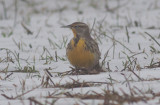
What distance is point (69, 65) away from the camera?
536 cm

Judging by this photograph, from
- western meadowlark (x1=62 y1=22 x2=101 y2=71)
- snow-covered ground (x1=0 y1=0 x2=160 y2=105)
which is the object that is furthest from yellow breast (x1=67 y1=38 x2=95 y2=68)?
snow-covered ground (x1=0 y1=0 x2=160 y2=105)

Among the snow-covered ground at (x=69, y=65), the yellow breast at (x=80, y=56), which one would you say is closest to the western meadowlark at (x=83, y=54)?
the yellow breast at (x=80, y=56)

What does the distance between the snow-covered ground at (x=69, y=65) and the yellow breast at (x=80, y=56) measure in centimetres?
22

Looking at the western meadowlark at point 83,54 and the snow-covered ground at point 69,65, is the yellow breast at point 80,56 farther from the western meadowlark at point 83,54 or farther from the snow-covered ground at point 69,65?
the snow-covered ground at point 69,65

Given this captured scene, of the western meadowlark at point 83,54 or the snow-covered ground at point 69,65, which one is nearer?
the snow-covered ground at point 69,65

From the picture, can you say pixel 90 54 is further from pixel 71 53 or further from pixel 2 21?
pixel 2 21

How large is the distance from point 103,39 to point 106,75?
9.76 ft

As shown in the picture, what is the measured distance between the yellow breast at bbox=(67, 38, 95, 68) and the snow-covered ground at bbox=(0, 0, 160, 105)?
0.22 meters

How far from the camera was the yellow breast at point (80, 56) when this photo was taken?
189 inches

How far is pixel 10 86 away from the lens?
4.00m

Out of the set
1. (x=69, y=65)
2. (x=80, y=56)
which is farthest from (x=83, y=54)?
(x=69, y=65)

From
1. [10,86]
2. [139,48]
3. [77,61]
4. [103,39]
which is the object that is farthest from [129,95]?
[103,39]

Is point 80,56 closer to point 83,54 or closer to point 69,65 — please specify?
point 83,54

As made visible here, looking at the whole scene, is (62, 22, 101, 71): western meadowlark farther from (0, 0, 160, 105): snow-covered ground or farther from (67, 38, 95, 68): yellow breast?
(0, 0, 160, 105): snow-covered ground
